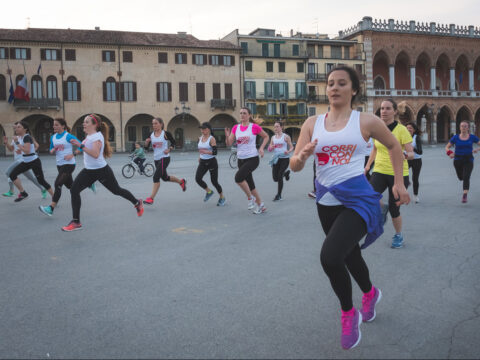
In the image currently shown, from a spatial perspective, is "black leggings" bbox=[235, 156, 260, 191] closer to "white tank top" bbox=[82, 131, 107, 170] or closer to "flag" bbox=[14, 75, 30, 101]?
"white tank top" bbox=[82, 131, 107, 170]

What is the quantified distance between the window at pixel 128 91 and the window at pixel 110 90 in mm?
582

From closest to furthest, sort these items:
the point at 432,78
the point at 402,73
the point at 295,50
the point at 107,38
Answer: the point at 107,38
the point at 295,50
the point at 432,78
the point at 402,73

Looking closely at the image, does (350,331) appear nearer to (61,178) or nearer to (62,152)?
(61,178)

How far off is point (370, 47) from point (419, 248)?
52477mm

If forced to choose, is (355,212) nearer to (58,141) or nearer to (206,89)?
(58,141)

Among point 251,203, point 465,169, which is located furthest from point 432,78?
point 251,203

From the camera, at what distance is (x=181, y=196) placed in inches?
450

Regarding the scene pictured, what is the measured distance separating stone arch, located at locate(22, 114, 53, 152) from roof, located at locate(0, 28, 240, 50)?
6.94 m

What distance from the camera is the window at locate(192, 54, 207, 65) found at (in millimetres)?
46438

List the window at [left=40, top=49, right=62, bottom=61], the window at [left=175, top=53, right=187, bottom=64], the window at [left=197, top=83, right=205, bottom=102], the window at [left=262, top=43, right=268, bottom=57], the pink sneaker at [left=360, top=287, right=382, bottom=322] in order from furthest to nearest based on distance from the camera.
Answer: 1. the window at [left=262, top=43, right=268, bottom=57]
2. the window at [left=197, top=83, right=205, bottom=102]
3. the window at [left=175, top=53, right=187, bottom=64]
4. the window at [left=40, top=49, right=62, bottom=61]
5. the pink sneaker at [left=360, top=287, right=382, bottom=322]

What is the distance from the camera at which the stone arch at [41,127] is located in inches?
1734

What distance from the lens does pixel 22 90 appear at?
133 feet

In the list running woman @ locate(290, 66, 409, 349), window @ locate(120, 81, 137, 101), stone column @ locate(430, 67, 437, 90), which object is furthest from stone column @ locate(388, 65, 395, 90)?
running woman @ locate(290, 66, 409, 349)

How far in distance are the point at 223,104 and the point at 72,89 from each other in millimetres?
14205
